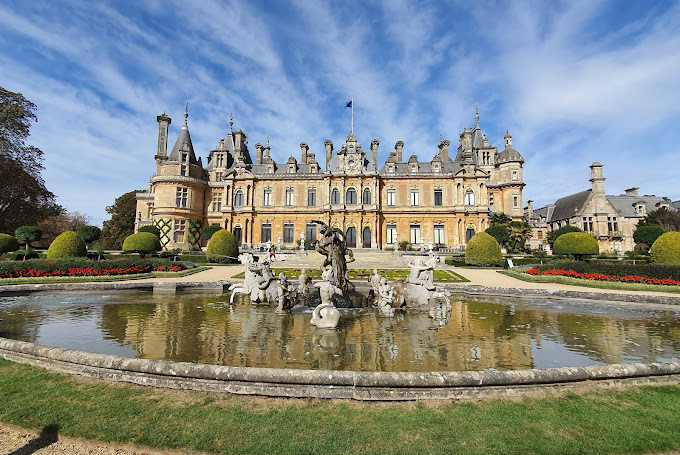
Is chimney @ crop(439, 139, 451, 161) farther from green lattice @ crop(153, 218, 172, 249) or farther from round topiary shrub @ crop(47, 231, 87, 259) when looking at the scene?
round topiary shrub @ crop(47, 231, 87, 259)

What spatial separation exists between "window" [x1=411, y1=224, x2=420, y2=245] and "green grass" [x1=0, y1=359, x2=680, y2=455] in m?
36.9

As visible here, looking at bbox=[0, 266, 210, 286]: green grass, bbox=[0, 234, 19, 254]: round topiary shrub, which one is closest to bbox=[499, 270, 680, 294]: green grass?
bbox=[0, 266, 210, 286]: green grass

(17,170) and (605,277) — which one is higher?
(17,170)

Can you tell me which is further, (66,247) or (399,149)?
(399,149)

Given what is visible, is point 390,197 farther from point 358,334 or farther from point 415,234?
point 358,334

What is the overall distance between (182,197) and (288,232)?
13.5 metres

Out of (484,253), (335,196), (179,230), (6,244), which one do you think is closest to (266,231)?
(335,196)

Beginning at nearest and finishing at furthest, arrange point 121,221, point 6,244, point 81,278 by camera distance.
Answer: point 81,278
point 6,244
point 121,221

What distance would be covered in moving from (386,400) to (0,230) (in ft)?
149

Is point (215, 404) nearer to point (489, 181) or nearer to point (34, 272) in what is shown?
point (34, 272)

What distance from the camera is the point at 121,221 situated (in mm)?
51219

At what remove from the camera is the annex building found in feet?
131

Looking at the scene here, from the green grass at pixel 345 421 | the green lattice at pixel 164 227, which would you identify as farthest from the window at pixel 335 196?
the green grass at pixel 345 421

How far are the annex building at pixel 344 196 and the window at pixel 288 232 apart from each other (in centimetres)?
13
